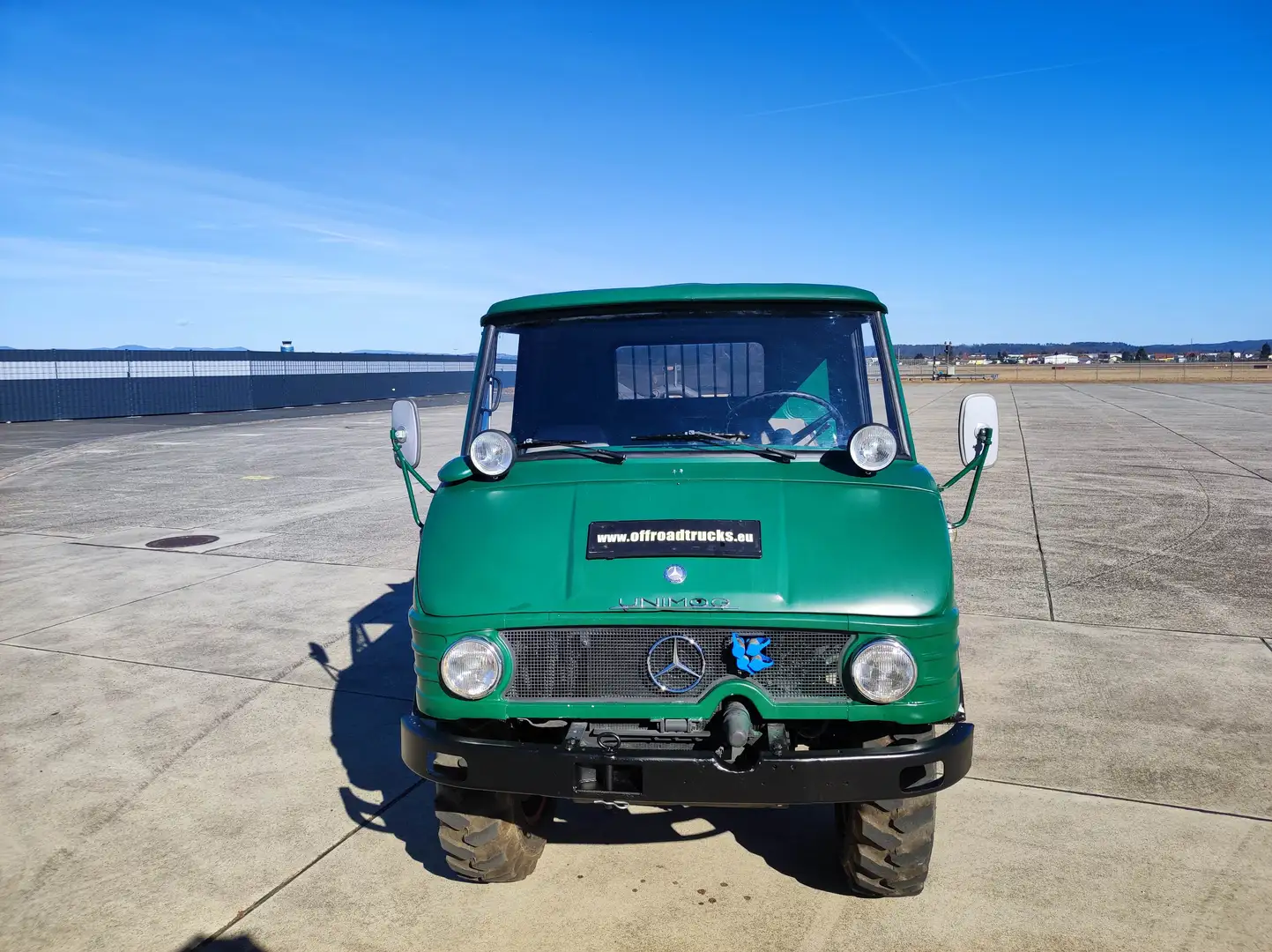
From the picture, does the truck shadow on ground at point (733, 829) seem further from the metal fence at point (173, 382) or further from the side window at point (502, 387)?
the metal fence at point (173, 382)

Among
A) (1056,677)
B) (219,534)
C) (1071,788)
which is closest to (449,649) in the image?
(1071,788)

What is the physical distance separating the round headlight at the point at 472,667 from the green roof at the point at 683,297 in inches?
59.7

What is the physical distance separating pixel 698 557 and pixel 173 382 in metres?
33.9

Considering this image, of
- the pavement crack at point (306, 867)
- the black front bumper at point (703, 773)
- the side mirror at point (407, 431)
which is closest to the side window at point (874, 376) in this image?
the black front bumper at point (703, 773)

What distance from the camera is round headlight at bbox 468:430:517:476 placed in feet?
11.9

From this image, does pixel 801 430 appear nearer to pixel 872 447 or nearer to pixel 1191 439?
pixel 872 447

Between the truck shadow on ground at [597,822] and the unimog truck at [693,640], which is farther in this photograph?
the truck shadow on ground at [597,822]

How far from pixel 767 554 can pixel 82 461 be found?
60.3 feet

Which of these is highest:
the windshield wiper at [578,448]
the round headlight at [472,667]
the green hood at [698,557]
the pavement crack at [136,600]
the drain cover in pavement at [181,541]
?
the windshield wiper at [578,448]

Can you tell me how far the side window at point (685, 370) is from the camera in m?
4.17

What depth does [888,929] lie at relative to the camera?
11.2 ft

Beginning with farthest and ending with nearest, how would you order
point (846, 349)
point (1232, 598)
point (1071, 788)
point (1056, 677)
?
point (1232, 598) → point (1056, 677) → point (1071, 788) → point (846, 349)

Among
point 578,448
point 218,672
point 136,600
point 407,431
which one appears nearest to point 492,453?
point 578,448

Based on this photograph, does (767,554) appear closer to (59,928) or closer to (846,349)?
(846,349)
